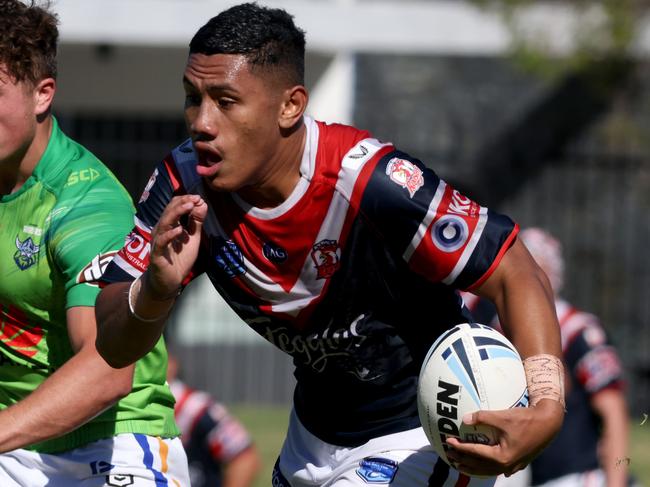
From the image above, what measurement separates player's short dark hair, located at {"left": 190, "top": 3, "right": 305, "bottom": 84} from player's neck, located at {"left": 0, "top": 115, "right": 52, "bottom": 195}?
81 cm

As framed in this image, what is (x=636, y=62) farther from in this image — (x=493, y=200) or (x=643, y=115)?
(x=493, y=200)

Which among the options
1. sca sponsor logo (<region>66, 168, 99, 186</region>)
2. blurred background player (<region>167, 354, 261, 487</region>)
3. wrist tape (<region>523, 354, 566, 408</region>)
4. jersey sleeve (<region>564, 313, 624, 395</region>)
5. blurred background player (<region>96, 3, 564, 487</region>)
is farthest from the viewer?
blurred background player (<region>167, 354, 261, 487</region>)

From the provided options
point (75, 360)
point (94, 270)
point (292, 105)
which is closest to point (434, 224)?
point (292, 105)

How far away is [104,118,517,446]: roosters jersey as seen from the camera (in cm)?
423

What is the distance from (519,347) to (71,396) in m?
1.45

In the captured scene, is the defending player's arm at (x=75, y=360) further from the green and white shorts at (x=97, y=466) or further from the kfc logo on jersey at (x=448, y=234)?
the kfc logo on jersey at (x=448, y=234)

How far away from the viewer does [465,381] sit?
413 centimetres

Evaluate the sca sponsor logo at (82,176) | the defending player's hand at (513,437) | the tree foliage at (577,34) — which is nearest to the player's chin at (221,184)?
the sca sponsor logo at (82,176)

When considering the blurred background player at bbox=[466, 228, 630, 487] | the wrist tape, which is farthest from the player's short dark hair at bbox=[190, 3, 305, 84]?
the blurred background player at bbox=[466, 228, 630, 487]

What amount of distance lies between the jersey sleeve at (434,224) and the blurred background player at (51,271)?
38.1 inches

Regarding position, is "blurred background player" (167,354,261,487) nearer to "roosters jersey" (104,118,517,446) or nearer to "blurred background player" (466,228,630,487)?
"blurred background player" (466,228,630,487)

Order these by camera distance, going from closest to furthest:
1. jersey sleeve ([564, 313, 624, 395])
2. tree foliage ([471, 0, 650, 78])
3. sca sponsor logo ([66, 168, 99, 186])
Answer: sca sponsor logo ([66, 168, 99, 186]) → jersey sleeve ([564, 313, 624, 395]) → tree foliage ([471, 0, 650, 78])

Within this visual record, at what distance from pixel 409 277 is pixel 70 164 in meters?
1.28

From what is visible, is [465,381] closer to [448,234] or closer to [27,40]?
[448,234]
